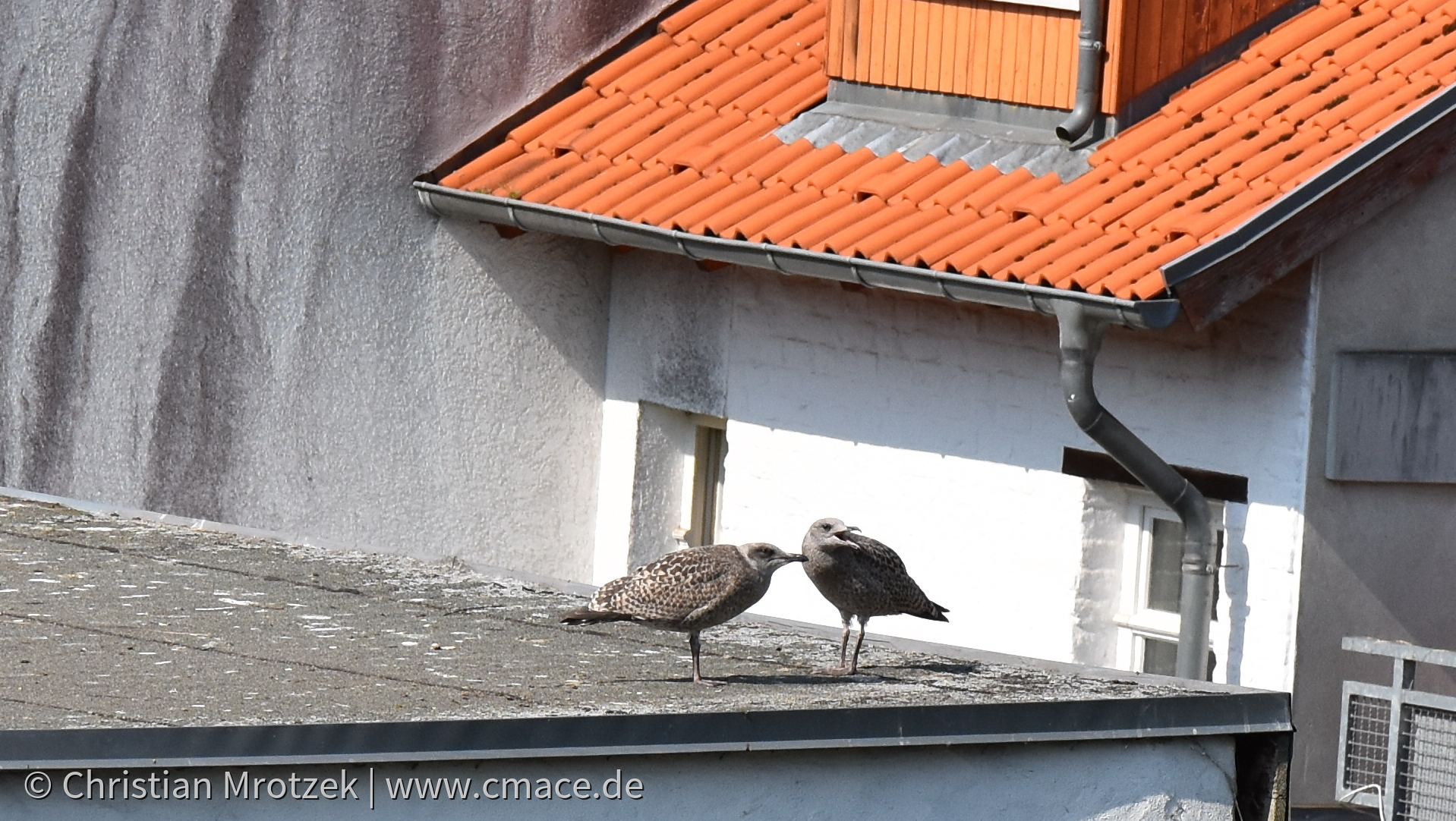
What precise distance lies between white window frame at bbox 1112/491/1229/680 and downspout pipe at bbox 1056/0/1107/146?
4.68 feet

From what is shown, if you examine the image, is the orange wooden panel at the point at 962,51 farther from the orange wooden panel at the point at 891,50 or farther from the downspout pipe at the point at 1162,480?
the downspout pipe at the point at 1162,480

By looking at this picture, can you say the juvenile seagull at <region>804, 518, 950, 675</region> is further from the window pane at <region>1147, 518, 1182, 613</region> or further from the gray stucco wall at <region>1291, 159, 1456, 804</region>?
the window pane at <region>1147, 518, 1182, 613</region>

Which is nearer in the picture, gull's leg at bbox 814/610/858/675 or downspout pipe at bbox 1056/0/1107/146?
gull's leg at bbox 814/610/858/675

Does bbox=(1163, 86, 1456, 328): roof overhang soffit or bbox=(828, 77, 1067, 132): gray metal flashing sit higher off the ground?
bbox=(828, 77, 1067, 132): gray metal flashing

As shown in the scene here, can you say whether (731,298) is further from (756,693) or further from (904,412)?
(756,693)

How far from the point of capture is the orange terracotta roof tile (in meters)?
7.96

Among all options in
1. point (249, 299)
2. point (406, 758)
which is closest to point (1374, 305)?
point (249, 299)

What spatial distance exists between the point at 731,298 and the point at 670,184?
29.8 inches

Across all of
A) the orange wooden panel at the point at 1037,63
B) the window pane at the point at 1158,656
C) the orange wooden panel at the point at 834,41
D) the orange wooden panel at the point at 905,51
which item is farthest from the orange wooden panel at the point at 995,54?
the window pane at the point at 1158,656

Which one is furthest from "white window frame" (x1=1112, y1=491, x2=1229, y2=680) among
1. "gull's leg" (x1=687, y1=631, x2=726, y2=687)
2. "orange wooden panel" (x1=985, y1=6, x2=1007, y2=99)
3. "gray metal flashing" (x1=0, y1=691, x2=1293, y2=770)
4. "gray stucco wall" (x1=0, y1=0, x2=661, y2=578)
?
"gull's leg" (x1=687, y1=631, x2=726, y2=687)

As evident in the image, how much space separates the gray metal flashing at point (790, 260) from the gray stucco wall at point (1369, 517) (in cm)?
86

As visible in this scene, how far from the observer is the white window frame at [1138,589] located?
8.70 metres

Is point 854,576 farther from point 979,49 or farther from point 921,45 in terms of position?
point 921,45

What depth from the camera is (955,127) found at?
907 centimetres
